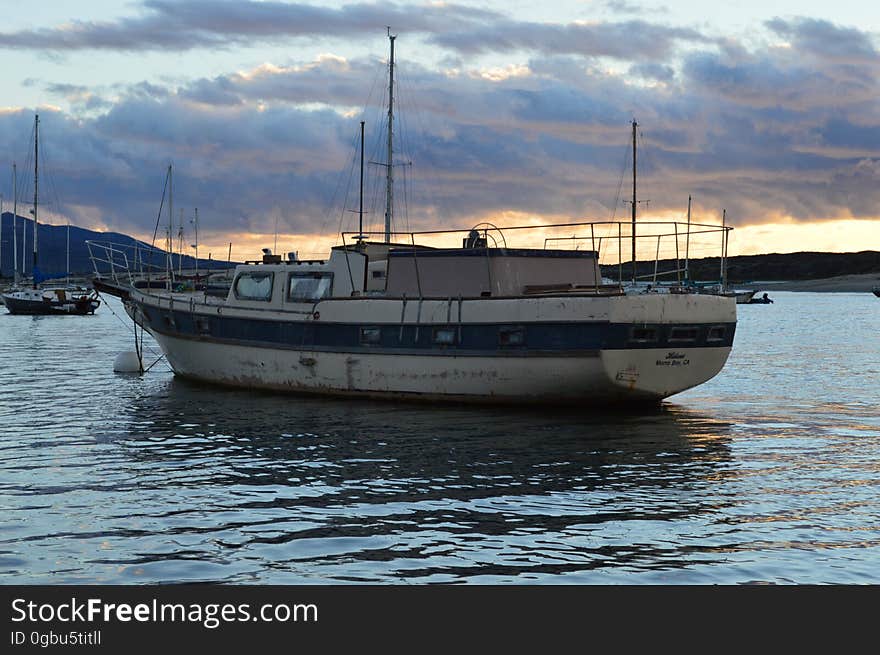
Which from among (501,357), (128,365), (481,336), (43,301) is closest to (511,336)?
(501,357)

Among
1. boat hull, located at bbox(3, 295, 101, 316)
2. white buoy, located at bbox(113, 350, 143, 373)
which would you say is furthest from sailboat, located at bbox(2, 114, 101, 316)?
white buoy, located at bbox(113, 350, 143, 373)

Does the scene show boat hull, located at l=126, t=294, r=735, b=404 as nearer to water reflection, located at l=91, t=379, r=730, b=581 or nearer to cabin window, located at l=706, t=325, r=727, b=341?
cabin window, located at l=706, t=325, r=727, b=341

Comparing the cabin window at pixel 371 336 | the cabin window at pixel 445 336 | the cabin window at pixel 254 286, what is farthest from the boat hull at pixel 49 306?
the cabin window at pixel 445 336

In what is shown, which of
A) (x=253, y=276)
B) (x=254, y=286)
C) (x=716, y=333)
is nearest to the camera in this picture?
(x=716, y=333)

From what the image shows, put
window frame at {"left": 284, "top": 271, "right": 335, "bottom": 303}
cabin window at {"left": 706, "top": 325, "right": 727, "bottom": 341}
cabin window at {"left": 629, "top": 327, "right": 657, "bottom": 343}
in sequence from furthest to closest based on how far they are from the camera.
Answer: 1. window frame at {"left": 284, "top": 271, "right": 335, "bottom": 303}
2. cabin window at {"left": 706, "top": 325, "right": 727, "bottom": 341}
3. cabin window at {"left": 629, "top": 327, "right": 657, "bottom": 343}

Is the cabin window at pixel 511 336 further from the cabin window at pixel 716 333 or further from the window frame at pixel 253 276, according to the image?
the window frame at pixel 253 276

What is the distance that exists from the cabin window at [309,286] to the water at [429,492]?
242 cm

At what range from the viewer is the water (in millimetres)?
9859

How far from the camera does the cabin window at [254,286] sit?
80.9 ft

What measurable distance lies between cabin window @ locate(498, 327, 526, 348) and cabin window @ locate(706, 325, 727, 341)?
404cm

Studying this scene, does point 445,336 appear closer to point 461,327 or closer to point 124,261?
point 461,327

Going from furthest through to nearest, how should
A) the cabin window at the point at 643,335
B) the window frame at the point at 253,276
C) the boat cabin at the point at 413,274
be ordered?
the window frame at the point at 253,276 → the boat cabin at the point at 413,274 → the cabin window at the point at 643,335

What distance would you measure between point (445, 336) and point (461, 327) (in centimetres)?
45

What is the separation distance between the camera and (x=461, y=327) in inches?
848
